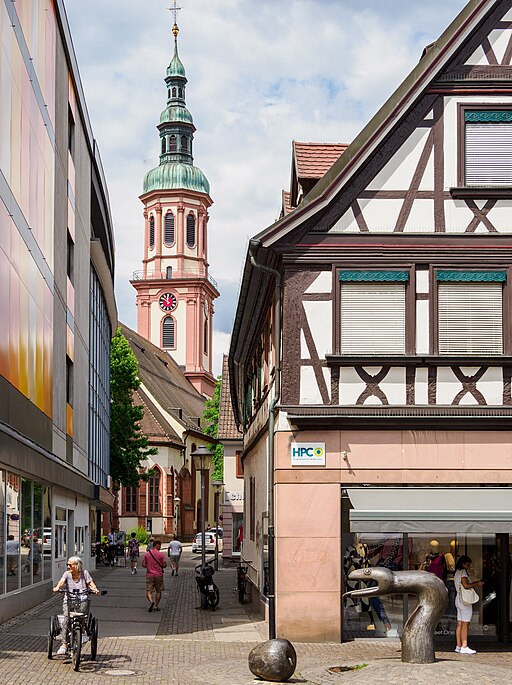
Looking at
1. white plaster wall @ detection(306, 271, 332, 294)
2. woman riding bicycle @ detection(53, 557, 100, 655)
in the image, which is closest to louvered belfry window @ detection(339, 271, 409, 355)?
white plaster wall @ detection(306, 271, 332, 294)

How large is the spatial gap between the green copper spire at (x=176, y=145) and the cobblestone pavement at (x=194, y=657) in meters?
99.8

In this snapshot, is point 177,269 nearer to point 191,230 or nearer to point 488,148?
point 191,230

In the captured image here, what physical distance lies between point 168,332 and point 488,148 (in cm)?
10375

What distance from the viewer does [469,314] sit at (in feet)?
69.0

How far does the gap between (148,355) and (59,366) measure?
73.0 meters

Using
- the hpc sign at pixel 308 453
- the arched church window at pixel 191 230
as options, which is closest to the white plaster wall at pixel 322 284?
the hpc sign at pixel 308 453

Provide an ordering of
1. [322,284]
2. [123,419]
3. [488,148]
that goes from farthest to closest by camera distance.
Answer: [123,419] < [488,148] < [322,284]

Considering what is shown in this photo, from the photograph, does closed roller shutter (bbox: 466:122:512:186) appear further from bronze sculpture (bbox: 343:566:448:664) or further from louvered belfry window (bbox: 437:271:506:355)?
bronze sculpture (bbox: 343:566:448:664)

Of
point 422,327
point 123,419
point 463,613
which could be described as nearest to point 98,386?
point 123,419

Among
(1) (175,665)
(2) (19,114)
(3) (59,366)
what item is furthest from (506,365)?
(3) (59,366)

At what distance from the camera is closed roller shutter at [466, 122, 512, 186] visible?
21484 mm

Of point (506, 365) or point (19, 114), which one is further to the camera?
point (19, 114)

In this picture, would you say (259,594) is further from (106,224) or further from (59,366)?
(106,224)

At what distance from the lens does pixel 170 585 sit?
39844 mm
